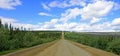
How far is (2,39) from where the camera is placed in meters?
34.8

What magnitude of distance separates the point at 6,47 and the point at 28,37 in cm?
2027

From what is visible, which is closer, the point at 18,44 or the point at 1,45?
the point at 1,45

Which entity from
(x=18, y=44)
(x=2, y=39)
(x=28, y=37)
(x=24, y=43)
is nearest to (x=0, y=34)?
(x=2, y=39)

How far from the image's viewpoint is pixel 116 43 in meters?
38.2

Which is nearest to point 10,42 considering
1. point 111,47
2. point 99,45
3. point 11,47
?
point 11,47

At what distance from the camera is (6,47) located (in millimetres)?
36531

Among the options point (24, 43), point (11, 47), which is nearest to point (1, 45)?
point (11, 47)

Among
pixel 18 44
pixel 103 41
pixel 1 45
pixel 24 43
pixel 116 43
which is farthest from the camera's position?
pixel 103 41

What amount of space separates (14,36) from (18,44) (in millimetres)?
3292

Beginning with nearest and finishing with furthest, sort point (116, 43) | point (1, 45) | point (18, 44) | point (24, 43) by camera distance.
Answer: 1. point (1, 45)
2. point (116, 43)
3. point (18, 44)
4. point (24, 43)

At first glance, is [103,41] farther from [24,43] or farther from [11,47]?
[11,47]

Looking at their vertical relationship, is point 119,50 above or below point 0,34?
below

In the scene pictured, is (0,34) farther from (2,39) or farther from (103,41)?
(103,41)

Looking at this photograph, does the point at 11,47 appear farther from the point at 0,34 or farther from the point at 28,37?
the point at 28,37
